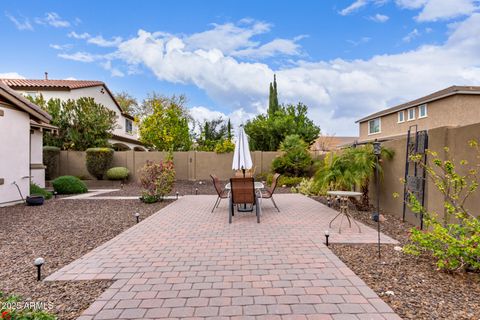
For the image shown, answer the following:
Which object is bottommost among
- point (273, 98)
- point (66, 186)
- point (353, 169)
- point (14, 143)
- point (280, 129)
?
point (66, 186)

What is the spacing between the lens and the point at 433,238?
11.1 ft

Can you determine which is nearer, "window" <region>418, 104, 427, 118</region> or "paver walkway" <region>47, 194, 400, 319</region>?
"paver walkway" <region>47, 194, 400, 319</region>

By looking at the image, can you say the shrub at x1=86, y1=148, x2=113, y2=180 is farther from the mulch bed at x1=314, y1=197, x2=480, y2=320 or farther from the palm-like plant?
the mulch bed at x1=314, y1=197, x2=480, y2=320

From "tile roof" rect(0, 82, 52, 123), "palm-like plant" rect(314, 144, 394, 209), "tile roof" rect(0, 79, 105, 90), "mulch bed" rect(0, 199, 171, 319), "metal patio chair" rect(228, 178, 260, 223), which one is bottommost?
"mulch bed" rect(0, 199, 171, 319)

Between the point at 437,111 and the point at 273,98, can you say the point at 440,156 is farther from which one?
the point at 273,98

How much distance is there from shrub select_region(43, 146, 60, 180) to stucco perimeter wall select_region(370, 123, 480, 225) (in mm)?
16535

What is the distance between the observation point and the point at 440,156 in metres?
4.91

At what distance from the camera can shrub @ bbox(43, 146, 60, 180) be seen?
15078mm

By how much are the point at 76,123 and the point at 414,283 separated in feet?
59.6

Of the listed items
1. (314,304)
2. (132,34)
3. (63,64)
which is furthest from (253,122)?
(314,304)

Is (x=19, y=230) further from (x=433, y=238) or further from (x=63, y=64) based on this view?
(x=63, y=64)

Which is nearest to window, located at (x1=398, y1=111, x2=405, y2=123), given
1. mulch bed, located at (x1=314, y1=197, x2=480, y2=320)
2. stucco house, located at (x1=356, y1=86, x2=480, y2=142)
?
stucco house, located at (x1=356, y1=86, x2=480, y2=142)

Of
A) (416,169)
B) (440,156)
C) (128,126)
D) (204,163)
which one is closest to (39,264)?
(440,156)

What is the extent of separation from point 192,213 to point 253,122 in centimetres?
1708
